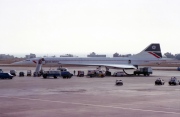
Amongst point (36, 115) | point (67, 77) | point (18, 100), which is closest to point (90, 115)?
point (36, 115)

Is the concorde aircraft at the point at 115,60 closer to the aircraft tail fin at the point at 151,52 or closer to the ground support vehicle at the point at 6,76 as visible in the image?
the aircraft tail fin at the point at 151,52

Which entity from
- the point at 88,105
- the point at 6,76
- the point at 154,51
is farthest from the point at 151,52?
the point at 88,105

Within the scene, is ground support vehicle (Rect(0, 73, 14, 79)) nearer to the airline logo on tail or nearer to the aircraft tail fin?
the aircraft tail fin

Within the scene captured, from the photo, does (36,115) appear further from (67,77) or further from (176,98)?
(67,77)

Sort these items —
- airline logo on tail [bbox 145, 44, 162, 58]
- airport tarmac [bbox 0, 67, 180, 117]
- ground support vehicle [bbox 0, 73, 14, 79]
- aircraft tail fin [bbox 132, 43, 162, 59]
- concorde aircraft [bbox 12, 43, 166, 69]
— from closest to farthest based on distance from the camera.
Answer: airport tarmac [bbox 0, 67, 180, 117] → ground support vehicle [bbox 0, 73, 14, 79] → concorde aircraft [bbox 12, 43, 166, 69] → aircraft tail fin [bbox 132, 43, 162, 59] → airline logo on tail [bbox 145, 44, 162, 58]

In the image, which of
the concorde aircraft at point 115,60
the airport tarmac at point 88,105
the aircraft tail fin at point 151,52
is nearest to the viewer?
the airport tarmac at point 88,105

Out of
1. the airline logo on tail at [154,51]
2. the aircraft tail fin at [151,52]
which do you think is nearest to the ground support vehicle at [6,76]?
the aircraft tail fin at [151,52]

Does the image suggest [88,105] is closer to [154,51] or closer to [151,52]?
[151,52]

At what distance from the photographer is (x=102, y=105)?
116ft

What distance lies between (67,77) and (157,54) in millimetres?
36529

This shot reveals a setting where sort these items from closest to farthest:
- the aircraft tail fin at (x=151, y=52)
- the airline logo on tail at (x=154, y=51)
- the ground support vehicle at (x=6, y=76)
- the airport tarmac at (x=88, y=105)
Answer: the airport tarmac at (x=88, y=105) < the ground support vehicle at (x=6, y=76) < the aircraft tail fin at (x=151, y=52) < the airline logo on tail at (x=154, y=51)

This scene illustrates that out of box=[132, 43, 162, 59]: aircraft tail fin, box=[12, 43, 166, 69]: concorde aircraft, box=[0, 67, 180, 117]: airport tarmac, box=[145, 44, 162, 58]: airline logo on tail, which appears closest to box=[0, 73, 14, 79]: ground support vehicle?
box=[12, 43, 166, 69]: concorde aircraft

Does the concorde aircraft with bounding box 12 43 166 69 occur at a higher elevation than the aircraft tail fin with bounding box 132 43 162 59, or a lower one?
lower

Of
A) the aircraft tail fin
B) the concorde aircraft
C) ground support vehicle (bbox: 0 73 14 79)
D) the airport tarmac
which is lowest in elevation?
the airport tarmac
